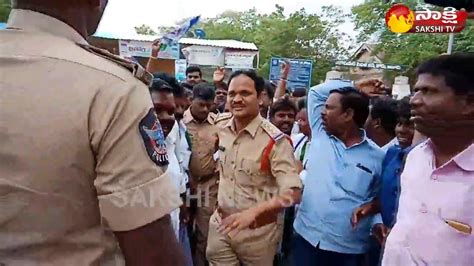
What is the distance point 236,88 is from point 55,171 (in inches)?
98.5

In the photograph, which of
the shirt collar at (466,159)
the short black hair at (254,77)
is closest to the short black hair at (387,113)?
the short black hair at (254,77)

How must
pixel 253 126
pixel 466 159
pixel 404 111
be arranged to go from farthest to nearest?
pixel 404 111, pixel 253 126, pixel 466 159

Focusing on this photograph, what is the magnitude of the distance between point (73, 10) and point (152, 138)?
312 millimetres

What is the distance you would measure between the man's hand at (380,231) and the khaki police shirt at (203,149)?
5.11 feet

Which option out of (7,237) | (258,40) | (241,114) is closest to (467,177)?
(7,237)

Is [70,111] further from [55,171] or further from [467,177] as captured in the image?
[467,177]

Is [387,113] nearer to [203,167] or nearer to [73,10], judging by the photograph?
[203,167]

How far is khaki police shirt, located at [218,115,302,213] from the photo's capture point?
3.11 meters

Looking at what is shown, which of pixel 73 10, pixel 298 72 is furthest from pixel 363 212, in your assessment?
pixel 298 72

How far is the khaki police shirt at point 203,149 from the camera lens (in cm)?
418

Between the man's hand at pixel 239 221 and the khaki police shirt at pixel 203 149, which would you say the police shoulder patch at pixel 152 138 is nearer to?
the man's hand at pixel 239 221

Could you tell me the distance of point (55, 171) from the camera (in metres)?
0.99

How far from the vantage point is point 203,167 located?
4180mm

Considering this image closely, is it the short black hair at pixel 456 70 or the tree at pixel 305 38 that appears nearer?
the short black hair at pixel 456 70
